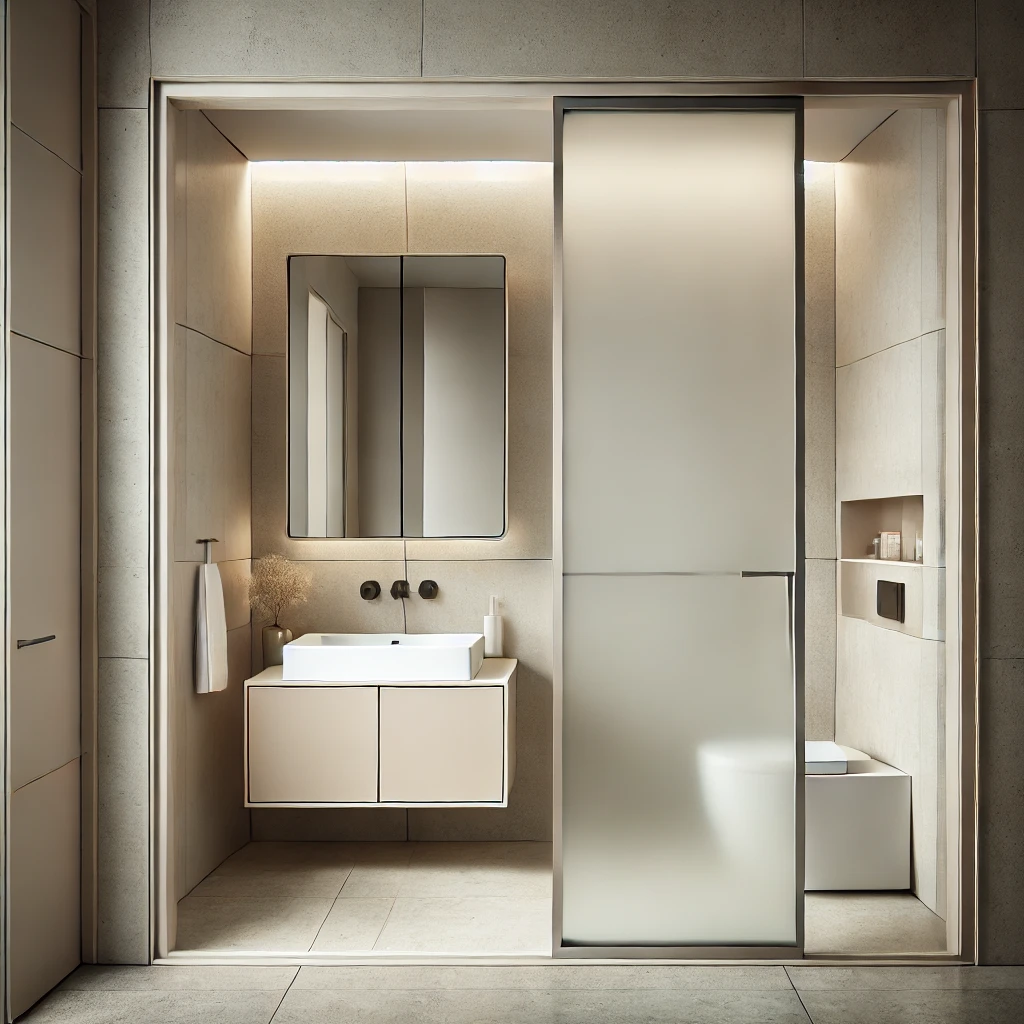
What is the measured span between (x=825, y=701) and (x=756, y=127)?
A: 2.22 metres

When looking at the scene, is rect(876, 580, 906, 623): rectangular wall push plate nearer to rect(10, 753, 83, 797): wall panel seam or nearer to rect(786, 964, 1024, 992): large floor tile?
rect(786, 964, 1024, 992): large floor tile

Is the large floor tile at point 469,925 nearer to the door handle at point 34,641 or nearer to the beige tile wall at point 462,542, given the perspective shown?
the beige tile wall at point 462,542

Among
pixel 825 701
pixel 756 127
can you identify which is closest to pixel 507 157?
pixel 756 127

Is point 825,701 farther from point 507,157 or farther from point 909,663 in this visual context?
point 507,157

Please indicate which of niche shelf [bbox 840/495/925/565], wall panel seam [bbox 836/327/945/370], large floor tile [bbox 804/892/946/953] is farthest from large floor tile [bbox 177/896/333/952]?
wall panel seam [bbox 836/327/945/370]

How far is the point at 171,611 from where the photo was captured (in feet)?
9.11

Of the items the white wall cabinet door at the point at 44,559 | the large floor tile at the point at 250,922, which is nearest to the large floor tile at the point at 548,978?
the large floor tile at the point at 250,922

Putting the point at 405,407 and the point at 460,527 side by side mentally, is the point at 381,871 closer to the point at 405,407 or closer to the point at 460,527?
the point at 460,527

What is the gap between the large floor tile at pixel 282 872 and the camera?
3369 millimetres

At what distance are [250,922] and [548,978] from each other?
100 cm

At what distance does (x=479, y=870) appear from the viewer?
358 cm

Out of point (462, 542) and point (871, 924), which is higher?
point (462, 542)

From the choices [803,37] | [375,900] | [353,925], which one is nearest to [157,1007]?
[353,925]

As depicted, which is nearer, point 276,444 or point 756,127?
point 756,127
